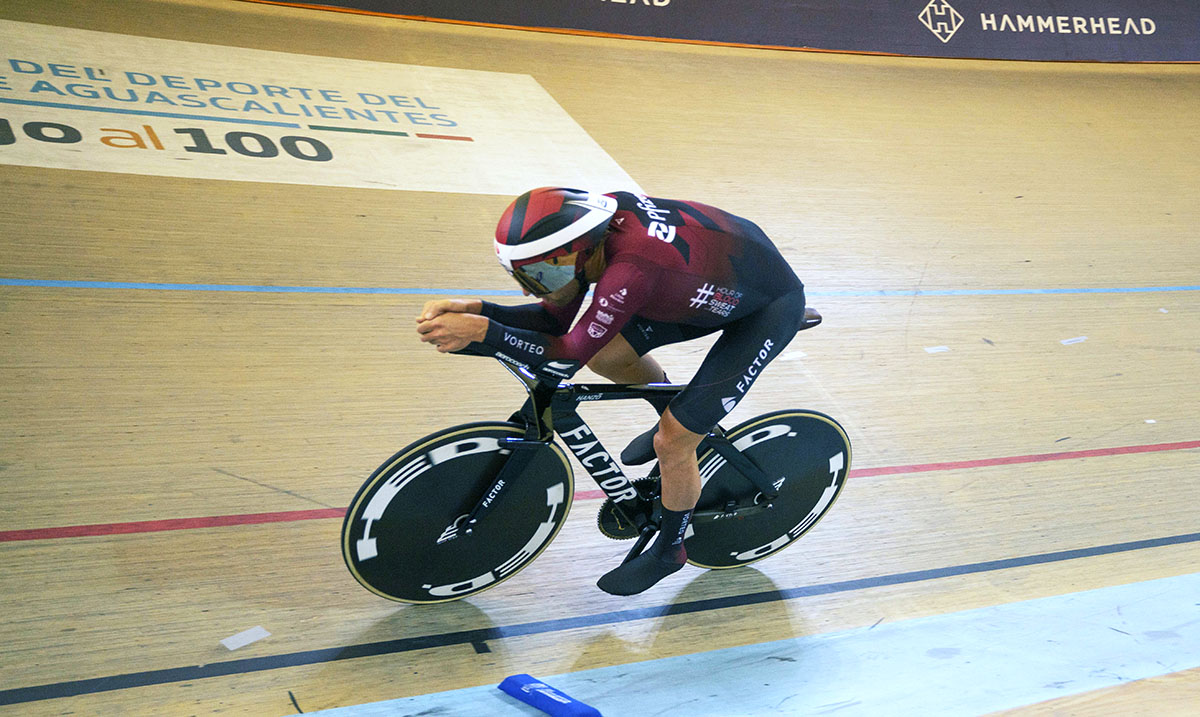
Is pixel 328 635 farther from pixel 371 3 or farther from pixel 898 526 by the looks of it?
pixel 371 3

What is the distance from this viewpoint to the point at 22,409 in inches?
115

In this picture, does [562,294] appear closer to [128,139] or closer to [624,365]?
[624,365]

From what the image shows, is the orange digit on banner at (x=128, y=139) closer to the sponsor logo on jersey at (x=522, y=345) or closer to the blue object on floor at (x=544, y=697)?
the sponsor logo on jersey at (x=522, y=345)

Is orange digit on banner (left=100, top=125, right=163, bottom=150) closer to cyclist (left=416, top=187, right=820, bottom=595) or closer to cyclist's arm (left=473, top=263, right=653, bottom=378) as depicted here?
cyclist (left=416, top=187, right=820, bottom=595)

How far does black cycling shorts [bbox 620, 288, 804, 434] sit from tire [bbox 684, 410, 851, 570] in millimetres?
275

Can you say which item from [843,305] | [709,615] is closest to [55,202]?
[709,615]

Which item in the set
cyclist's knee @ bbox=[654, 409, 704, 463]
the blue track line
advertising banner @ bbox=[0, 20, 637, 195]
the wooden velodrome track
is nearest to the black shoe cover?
the wooden velodrome track

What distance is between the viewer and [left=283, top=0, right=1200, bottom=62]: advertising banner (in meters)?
7.51

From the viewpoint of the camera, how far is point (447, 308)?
198 centimetres

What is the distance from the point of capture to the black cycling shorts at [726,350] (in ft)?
7.59

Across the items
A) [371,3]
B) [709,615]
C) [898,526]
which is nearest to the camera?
[709,615]

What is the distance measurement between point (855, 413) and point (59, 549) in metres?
2.79

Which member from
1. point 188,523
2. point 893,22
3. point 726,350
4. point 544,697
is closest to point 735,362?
point 726,350

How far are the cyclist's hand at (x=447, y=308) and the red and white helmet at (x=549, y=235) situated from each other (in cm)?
14
